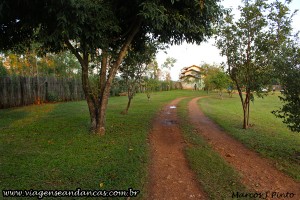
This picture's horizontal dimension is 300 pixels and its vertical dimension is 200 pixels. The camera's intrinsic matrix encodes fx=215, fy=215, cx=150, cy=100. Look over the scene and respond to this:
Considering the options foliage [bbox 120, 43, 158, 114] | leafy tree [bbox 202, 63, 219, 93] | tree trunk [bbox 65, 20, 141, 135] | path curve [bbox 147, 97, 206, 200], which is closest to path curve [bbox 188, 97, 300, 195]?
path curve [bbox 147, 97, 206, 200]

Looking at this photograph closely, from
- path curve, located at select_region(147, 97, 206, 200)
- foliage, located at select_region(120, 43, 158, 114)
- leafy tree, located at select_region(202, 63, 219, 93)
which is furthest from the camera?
leafy tree, located at select_region(202, 63, 219, 93)

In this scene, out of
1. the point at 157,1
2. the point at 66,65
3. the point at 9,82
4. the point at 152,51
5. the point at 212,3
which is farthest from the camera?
the point at 66,65

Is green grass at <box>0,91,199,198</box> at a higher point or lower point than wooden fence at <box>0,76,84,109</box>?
lower

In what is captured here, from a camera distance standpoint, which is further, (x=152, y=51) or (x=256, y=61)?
(x=152, y=51)

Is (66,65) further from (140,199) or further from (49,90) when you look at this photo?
(140,199)

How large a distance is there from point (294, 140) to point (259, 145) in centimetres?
201

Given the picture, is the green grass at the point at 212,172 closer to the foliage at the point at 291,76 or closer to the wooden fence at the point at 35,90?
the foliage at the point at 291,76

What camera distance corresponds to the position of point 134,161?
19.1 ft

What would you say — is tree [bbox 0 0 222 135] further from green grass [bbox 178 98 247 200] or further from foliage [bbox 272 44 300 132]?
green grass [bbox 178 98 247 200]

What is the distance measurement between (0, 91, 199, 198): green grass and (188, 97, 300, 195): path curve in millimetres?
2454

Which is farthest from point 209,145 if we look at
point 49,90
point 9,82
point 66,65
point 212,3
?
point 66,65

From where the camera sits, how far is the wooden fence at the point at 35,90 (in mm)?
15742

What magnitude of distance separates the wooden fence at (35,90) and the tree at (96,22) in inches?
300

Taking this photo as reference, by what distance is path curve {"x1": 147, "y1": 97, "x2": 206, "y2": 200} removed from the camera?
434cm
